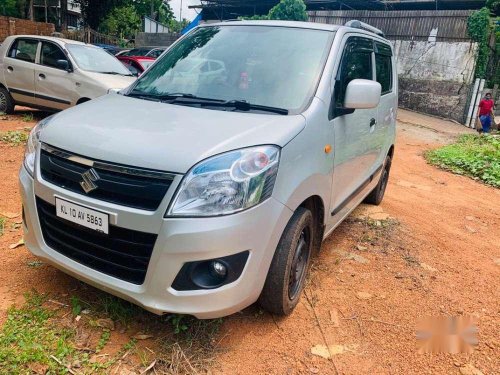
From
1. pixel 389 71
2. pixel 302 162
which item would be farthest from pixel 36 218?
pixel 389 71

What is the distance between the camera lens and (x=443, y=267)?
3.69 m

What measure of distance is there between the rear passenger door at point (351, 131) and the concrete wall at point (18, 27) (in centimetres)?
1904

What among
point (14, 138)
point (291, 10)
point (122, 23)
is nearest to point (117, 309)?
point (14, 138)

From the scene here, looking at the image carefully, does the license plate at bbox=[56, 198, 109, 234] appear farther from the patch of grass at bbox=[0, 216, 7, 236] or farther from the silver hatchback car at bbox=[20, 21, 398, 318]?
the patch of grass at bbox=[0, 216, 7, 236]

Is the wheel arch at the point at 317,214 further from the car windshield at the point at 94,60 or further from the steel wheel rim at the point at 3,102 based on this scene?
the steel wheel rim at the point at 3,102

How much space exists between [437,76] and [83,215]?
15185 millimetres

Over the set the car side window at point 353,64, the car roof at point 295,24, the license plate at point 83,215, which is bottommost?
the license plate at point 83,215

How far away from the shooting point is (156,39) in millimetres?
23484

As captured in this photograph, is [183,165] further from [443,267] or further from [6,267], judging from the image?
[443,267]

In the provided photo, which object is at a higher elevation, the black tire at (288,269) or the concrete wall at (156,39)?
the concrete wall at (156,39)

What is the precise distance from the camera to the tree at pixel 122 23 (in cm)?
2844

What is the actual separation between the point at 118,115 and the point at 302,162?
1.10 meters

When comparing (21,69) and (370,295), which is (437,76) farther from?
(370,295)

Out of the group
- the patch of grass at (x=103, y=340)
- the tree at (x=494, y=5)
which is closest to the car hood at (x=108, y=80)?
the patch of grass at (x=103, y=340)
